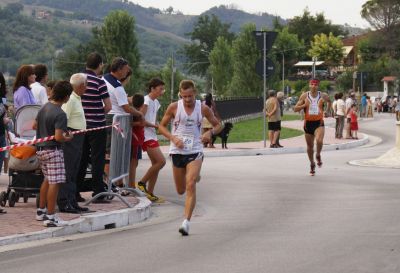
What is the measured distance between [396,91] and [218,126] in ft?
285

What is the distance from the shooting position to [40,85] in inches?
600

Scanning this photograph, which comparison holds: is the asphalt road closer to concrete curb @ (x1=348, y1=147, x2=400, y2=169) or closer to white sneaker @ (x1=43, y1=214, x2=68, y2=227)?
white sneaker @ (x1=43, y1=214, x2=68, y2=227)

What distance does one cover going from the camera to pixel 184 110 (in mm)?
11945

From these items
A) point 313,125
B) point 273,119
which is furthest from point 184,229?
point 273,119

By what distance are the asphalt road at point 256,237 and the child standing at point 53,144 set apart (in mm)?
603

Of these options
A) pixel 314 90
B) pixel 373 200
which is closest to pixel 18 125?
pixel 373 200

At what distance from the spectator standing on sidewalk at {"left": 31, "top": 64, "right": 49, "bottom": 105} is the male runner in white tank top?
3.01 metres

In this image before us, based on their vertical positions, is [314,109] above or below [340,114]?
above

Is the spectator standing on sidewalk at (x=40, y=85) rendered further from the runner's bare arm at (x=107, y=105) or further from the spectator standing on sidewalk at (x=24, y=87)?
the runner's bare arm at (x=107, y=105)

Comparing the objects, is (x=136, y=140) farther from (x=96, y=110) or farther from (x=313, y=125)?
(x=313, y=125)

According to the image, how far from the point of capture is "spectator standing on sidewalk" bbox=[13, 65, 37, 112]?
14.2m

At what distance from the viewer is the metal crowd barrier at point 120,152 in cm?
1352

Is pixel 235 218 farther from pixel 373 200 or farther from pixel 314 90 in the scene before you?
pixel 314 90

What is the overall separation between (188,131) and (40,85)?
414cm
